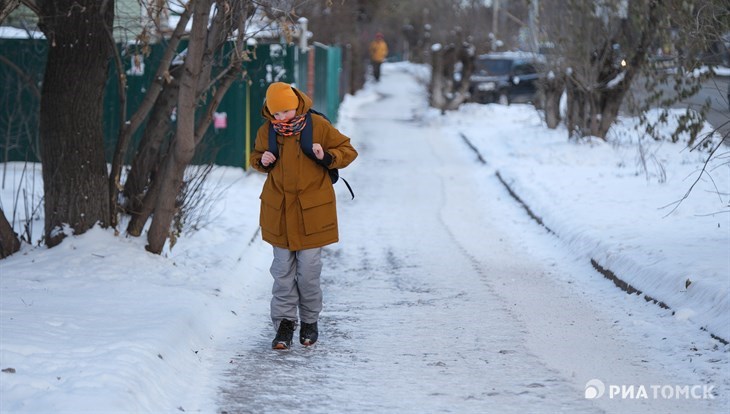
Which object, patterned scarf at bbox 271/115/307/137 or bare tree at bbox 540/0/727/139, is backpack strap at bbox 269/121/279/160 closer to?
patterned scarf at bbox 271/115/307/137

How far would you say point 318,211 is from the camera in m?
7.11

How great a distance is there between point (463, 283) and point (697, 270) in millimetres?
1943

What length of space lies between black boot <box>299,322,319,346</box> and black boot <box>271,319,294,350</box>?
0.08 meters

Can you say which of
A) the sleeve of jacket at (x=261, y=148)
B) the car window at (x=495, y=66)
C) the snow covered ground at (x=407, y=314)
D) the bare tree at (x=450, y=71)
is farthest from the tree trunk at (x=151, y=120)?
the car window at (x=495, y=66)

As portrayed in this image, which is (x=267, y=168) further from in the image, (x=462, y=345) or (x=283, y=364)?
(x=462, y=345)

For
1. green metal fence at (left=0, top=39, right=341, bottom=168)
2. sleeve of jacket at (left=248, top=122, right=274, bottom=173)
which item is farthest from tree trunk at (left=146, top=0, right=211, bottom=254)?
green metal fence at (left=0, top=39, right=341, bottom=168)

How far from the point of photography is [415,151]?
72.4 ft

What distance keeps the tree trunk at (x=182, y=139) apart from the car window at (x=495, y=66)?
27963 millimetres

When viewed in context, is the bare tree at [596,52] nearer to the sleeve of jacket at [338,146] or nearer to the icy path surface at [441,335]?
the icy path surface at [441,335]

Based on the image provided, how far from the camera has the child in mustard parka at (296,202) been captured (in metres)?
7.00

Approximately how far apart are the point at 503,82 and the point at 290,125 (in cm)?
2967

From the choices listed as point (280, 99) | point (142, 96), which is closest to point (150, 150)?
point (280, 99)

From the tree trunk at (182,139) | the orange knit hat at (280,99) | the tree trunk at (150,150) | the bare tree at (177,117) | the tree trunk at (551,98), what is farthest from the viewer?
the tree trunk at (551,98)

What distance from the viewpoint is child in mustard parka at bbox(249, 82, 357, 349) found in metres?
7.00
